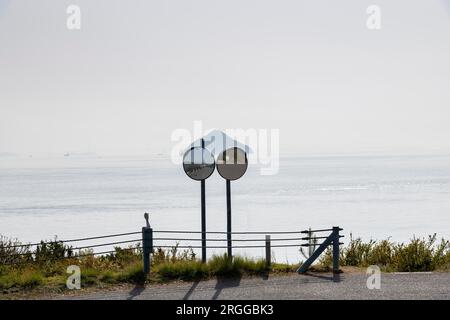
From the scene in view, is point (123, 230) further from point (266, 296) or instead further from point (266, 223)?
point (266, 296)

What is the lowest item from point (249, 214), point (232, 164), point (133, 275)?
point (249, 214)

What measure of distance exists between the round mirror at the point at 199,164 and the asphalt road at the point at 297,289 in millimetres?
2967

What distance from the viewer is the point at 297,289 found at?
44.5 feet

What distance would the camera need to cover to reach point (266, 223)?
78.8m

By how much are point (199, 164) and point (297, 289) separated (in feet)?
14.5

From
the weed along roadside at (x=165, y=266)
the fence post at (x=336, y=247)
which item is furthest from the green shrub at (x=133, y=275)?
the fence post at (x=336, y=247)

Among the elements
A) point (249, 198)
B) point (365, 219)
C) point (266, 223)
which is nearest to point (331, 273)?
point (266, 223)

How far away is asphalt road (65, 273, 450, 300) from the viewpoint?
1289 centimetres

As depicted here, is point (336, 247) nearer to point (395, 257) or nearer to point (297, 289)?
point (297, 289)

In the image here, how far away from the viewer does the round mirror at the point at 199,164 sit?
1634cm

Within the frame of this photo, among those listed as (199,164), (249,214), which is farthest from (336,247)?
(249,214)

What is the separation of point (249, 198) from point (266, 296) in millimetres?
116609

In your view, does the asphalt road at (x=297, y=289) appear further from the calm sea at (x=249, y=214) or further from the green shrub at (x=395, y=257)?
the calm sea at (x=249, y=214)
